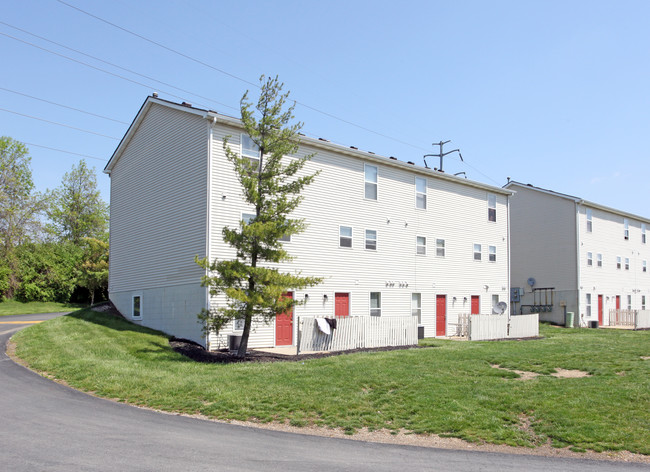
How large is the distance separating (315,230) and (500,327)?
402 inches

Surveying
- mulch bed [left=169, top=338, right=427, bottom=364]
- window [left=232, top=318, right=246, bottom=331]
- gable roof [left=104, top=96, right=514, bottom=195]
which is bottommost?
mulch bed [left=169, top=338, right=427, bottom=364]

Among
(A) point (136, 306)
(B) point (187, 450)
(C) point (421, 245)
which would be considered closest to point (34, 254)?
(A) point (136, 306)

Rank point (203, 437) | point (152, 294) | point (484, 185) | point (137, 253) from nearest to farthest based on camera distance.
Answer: point (203, 437)
point (152, 294)
point (137, 253)
point (484, 185)

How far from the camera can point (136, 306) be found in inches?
976

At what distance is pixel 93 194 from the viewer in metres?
58.3

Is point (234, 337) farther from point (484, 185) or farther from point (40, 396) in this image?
point (484, 185)

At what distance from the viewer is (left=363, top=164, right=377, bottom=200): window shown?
82.8 ft

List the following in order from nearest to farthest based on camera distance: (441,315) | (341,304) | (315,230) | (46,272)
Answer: (315,230), (341,304), (441,315), (46,272)

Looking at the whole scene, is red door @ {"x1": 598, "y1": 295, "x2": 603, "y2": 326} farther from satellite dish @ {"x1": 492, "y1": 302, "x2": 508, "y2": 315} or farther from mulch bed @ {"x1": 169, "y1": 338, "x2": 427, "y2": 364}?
mulch bed @ {"x1": 169, "y1": 338, "x2": 427, "y2": 364}

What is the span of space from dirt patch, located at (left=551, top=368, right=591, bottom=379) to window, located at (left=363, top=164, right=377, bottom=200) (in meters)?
12.6

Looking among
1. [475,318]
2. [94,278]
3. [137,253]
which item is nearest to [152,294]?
[137,253]

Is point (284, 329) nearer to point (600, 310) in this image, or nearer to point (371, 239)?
point (371, 239)

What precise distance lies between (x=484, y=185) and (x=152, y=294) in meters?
18.9

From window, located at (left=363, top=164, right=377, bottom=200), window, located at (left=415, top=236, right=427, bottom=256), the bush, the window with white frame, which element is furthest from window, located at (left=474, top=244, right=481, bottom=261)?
the bush
